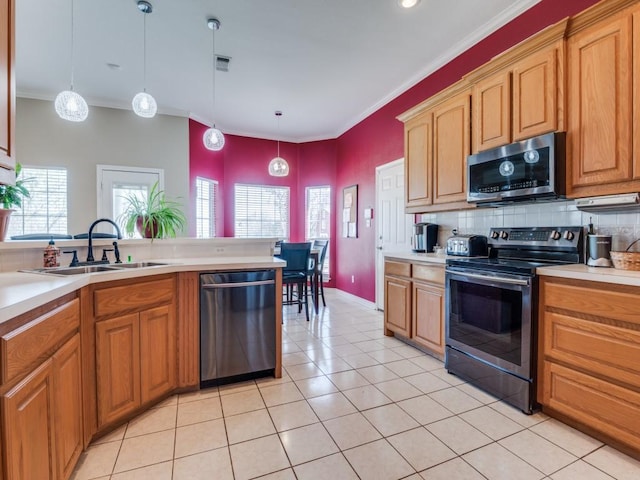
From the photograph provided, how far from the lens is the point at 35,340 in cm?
107

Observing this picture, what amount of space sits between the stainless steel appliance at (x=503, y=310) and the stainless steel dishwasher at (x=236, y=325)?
1447 millimetres

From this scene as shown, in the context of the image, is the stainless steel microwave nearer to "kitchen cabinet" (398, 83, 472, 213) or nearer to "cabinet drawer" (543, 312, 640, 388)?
"kitchen cabinet" (398, 83, 472, 213)

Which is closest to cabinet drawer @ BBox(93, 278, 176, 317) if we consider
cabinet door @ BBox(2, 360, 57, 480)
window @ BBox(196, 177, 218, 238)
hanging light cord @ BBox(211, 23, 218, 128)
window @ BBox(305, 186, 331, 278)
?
cabinet door @ BBox(2, 360, 57, 480)

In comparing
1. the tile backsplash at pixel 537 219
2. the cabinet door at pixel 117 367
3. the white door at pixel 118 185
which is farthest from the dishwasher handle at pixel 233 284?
the white door at pixel 118 185

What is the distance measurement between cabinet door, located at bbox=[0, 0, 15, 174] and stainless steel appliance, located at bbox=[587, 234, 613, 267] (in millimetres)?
3170

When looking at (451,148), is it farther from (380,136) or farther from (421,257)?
(380,136)

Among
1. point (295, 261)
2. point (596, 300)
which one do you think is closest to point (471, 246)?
point (596, 300)

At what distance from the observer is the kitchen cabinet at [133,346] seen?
165 cm

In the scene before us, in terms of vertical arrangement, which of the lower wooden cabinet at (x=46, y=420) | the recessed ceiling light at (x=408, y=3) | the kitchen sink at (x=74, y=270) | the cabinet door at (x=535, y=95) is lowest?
the lower wooden cabinet at (x=46, y=420)

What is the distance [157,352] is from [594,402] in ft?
8.23

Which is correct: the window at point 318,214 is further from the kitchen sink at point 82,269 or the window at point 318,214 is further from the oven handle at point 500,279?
the kitchen sink at point 82,269

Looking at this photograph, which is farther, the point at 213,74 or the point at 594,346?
the point at 213,74

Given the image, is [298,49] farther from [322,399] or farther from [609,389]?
[609,389]

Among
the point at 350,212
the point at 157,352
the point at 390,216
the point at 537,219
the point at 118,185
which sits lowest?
the point at 157,352
